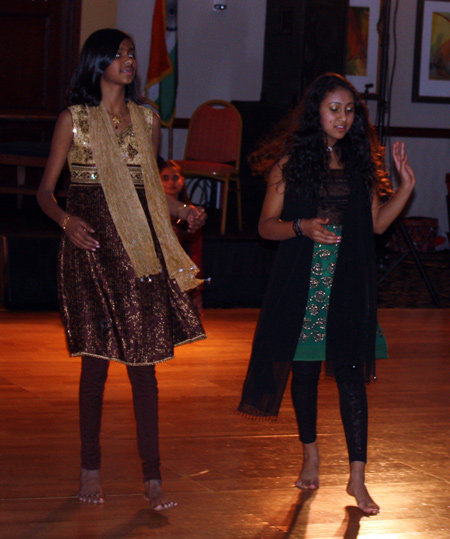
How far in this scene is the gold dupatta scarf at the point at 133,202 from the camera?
7.77ft

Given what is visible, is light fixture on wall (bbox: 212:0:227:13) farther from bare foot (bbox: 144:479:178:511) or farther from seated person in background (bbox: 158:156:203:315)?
bare foot (bbox: 144:479:178:511)

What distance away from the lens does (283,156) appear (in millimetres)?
2611

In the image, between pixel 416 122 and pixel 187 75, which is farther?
pixel 416 122

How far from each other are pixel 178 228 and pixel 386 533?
290 cm

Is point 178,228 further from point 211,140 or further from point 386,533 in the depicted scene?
point 386,533

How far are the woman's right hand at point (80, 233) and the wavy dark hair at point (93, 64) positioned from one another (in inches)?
13.5

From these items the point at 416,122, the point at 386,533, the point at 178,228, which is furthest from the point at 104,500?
the point at 416,122

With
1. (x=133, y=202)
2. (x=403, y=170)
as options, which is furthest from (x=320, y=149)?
(x=133, y=202)

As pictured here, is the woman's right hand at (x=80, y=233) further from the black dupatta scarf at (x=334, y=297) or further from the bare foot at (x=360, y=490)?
the bare foot at (x=360, y=490)

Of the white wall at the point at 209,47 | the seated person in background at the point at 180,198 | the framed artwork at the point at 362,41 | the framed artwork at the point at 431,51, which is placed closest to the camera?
the seated person in background at the point at 180,198

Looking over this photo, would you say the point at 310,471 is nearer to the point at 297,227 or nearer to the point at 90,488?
the point at 90,488

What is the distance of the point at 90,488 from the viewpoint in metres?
2.49

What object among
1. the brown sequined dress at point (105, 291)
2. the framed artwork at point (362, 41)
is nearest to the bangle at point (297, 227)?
the brown sequined dress at point (105, 291)

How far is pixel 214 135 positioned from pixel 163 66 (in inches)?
41.8
